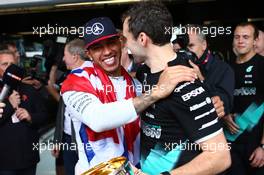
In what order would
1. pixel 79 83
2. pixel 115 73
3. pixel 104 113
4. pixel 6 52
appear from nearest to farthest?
pixel 104 113
pixel 79 83
pixel 115 73
pixel 6 52

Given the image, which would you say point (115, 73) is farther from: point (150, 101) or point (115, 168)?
point (115, 168)

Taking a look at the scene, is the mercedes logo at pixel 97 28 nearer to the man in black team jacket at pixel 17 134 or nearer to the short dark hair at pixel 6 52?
the man in black team jacket at pixel 17 134

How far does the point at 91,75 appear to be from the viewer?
5.14ft

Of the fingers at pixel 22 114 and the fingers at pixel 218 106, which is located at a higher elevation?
the fingers at pixel 218 106

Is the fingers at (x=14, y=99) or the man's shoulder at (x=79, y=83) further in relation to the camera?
the fingers at (x=14, y=99)

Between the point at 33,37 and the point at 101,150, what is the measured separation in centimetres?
504

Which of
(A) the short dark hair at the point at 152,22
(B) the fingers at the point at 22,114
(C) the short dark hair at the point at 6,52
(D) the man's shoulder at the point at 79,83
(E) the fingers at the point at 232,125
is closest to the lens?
(A) the short dark hair at the point at 152,22

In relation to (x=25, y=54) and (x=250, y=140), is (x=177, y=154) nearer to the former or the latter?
(x=250, y=140)

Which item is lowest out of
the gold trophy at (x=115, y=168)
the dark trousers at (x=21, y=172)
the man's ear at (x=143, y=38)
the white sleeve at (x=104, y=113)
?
the dark trousers at (x=21, y=172)

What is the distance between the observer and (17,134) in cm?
278

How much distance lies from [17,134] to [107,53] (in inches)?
59.4

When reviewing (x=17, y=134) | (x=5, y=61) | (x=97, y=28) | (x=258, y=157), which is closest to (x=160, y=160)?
(x=97, y=28)

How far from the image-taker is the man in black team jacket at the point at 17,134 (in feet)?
9.01

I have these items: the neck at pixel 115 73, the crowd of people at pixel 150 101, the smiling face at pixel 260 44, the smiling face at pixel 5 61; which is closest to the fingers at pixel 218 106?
the crowd of people at pixel 150 101
